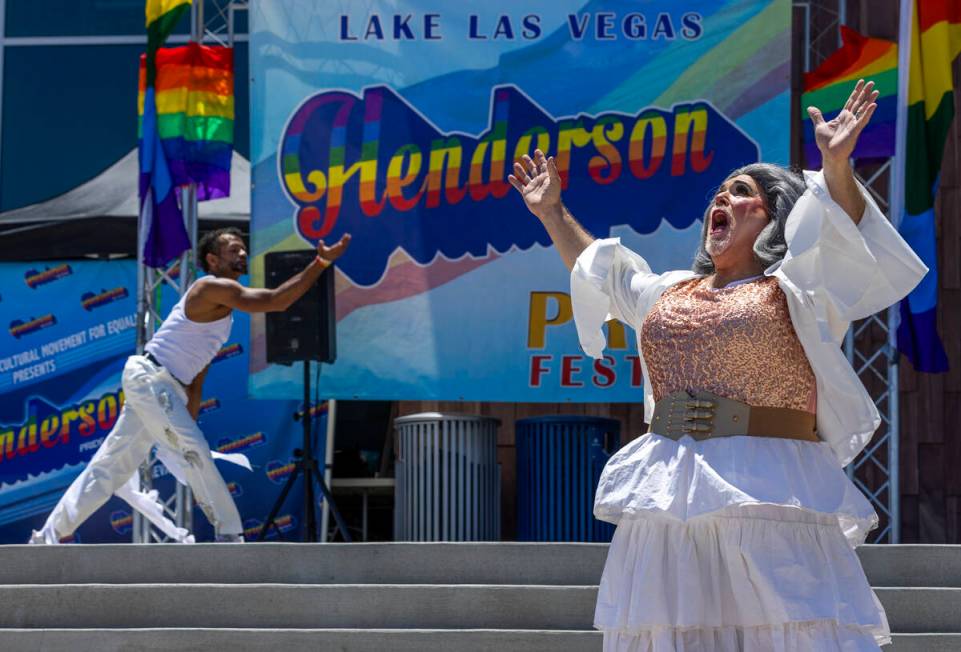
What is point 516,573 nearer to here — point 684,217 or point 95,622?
point 95,622

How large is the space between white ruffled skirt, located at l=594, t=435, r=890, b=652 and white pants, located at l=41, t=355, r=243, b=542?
13.8 feet

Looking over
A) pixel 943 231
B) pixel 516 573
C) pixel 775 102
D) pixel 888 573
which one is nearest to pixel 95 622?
pixel 516 573

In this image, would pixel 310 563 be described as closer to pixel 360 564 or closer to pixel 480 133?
pixel 360 564

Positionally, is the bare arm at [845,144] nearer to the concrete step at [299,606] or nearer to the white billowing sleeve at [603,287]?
the white billowing sleeve at [603,287]

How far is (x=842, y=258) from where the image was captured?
143 inches

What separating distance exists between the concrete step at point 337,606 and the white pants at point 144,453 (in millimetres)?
1151

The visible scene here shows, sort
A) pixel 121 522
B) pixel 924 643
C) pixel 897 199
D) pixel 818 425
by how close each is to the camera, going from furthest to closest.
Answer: pixel 121 522
pixel 897 199
pixel 924 643
pixel 818 425

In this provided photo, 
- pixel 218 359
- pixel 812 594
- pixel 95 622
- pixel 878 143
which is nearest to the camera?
pixel 812 594

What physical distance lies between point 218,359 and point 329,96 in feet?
6.20

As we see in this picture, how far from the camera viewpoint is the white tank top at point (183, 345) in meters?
7.75

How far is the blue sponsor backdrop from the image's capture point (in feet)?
31.5

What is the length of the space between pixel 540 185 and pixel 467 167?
4.66 metres

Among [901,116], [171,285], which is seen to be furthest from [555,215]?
[171,285]

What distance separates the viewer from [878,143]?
8.45m
